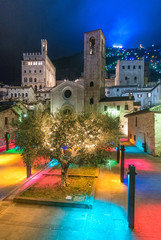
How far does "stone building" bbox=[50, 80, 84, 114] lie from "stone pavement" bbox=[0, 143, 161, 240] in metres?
33.7

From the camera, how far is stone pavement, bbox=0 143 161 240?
5.02 metres

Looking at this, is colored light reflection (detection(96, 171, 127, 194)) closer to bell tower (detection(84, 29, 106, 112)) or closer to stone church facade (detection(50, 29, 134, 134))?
stone church facade (detection(50, 29, 134, 134))

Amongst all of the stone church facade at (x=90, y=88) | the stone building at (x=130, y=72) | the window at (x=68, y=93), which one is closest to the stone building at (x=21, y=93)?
the stone church facade at (x=90, y=88)

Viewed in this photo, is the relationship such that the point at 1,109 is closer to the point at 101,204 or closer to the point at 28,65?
the point at 101,204

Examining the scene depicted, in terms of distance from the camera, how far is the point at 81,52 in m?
160

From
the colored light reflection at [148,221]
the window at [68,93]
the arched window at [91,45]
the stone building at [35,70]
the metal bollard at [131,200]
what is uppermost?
the stone building at [35,70]

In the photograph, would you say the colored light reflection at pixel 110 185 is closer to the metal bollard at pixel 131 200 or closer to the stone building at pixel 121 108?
the metal bollard at pixel 131 200

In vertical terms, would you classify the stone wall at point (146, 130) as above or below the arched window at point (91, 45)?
below

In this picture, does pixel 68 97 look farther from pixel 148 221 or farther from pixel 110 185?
pixel 148 221

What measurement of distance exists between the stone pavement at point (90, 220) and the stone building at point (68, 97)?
33.7 m

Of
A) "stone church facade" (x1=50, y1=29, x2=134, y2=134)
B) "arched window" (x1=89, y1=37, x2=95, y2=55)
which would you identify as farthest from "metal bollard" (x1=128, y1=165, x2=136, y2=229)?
"arched window" (x1=89, y1=37, x2=95, y2=55)

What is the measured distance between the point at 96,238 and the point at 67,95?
1524 inches

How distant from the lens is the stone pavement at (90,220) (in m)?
5.02

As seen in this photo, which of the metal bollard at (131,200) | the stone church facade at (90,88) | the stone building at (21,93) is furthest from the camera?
the stone building at (21,93)
